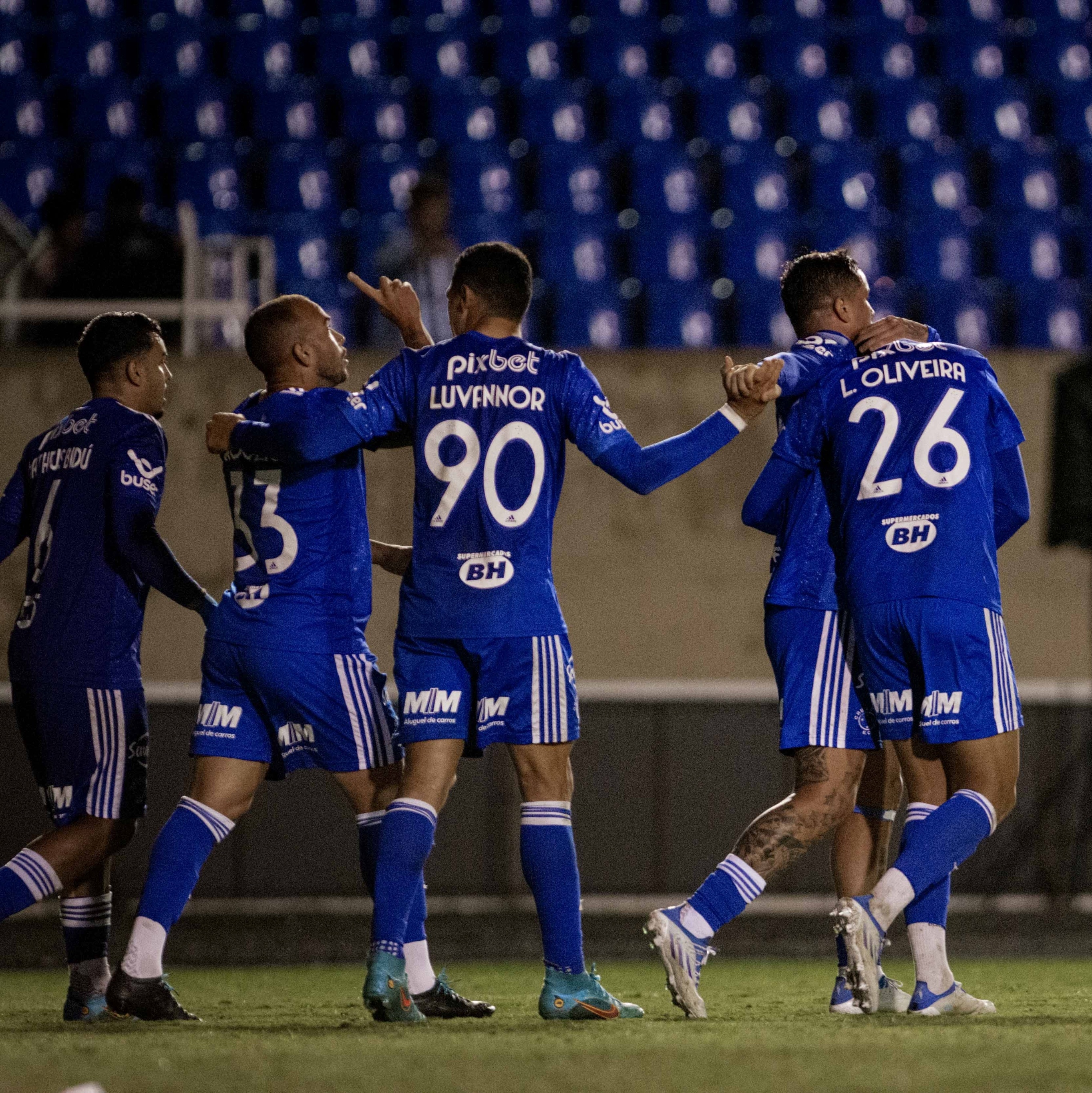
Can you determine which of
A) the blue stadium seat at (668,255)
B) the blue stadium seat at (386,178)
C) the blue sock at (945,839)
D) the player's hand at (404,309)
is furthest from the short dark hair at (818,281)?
the blue stadium seat at (386,178)

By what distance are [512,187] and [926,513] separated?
24.0ft

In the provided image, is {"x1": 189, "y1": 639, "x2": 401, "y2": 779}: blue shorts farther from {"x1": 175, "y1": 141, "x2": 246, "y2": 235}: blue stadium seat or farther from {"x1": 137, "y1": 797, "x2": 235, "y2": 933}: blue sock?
{"x1": 175, "y1": 141, "x2": 246, "y2": 235}: blue stadium seat

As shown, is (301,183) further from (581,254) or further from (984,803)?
(984,803)

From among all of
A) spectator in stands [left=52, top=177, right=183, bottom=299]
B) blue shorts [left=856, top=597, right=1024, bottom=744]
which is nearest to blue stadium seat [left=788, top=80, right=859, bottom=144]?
spectator in stands [left=52, top=177, right=183, bottom=299]

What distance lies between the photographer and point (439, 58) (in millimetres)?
11859

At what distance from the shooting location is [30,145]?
438 inches

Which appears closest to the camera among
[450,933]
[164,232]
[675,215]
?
[450,933]

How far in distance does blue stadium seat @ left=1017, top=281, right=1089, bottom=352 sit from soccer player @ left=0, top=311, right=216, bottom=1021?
23.7 feet

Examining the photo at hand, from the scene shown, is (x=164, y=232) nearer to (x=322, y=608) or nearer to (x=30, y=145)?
(x=30, y=145)

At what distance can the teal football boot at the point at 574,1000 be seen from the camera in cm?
417

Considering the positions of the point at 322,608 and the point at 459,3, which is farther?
the point at 459,3

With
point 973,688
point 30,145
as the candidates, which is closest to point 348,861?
point 973,688

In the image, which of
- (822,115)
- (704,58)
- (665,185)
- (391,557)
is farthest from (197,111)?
(391,557)

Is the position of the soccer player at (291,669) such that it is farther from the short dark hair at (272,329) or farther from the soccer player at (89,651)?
the soccer player at (89,651)
